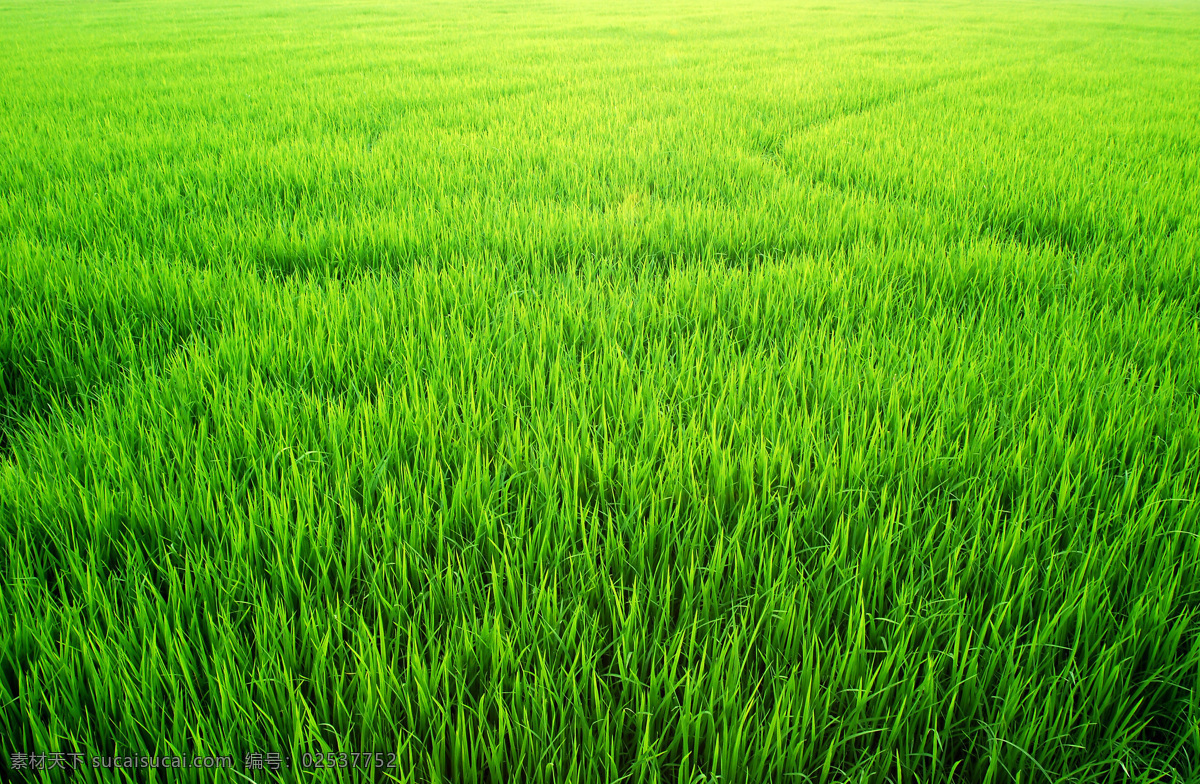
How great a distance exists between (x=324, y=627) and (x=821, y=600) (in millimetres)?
597

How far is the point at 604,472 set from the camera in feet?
3.02

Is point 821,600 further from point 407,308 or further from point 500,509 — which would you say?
point 407,308

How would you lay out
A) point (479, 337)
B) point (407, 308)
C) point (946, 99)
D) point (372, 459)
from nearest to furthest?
1. point (372, 459)
2. point (479, 337)
3. point (407, 308)
4. point (946, 99)

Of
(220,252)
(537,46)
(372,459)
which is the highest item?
(537,46)

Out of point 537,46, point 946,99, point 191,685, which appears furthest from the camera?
point 537,46

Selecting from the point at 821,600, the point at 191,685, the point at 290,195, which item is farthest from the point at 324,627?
the point at 290,195

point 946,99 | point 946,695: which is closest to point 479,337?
point 946,695

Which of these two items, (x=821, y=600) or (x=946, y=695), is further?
(x=821, y=600)

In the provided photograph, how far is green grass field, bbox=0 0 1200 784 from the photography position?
0.60m

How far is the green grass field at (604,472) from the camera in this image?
1.98ft

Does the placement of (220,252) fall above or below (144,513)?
above

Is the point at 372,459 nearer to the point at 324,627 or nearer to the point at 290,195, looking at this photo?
the point at 324,627

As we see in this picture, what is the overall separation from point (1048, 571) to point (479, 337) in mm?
1087

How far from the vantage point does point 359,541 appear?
80 centimetres
